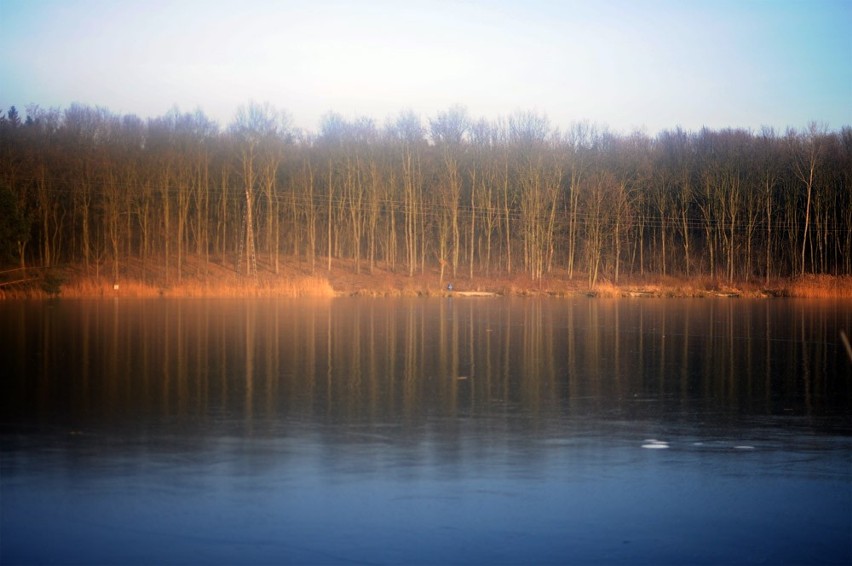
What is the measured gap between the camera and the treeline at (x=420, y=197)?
66375 mm

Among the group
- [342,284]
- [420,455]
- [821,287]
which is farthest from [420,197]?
[420,455]

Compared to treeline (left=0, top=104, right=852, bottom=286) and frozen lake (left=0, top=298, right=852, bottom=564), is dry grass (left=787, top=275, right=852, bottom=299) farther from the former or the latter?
frozen lake (left=0, top=298, right=852, bottom=564)

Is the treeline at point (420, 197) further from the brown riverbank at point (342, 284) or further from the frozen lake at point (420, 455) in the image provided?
the frozen lake at point (420, 455)

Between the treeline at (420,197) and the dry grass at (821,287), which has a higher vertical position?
the treeline at (420,197)

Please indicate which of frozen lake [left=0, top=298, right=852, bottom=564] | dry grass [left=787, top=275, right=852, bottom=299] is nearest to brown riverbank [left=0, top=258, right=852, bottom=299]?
dry grass [left=787, top=275, right=852, bottom=299]

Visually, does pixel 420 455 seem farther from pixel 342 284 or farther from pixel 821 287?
pixel 821 287

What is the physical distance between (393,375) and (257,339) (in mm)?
8039

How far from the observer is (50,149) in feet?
218

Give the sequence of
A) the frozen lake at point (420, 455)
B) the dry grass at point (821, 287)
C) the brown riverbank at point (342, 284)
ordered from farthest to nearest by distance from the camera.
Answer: the dry grass at point (821, 287) < the brown riverbank at point (342, 284) < the frozen lake at point (420, 455)

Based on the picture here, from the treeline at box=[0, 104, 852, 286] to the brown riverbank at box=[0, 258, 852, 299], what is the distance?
1.46 m

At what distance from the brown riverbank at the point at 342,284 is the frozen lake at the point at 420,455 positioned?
32.3 meters

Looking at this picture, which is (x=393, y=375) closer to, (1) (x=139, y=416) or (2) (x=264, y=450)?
(1) (x=139, y=416)

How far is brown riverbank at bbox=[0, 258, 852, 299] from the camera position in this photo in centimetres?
5316

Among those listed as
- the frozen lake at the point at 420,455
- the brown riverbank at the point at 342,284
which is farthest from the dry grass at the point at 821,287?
the frozen lake at the point at 420,455
